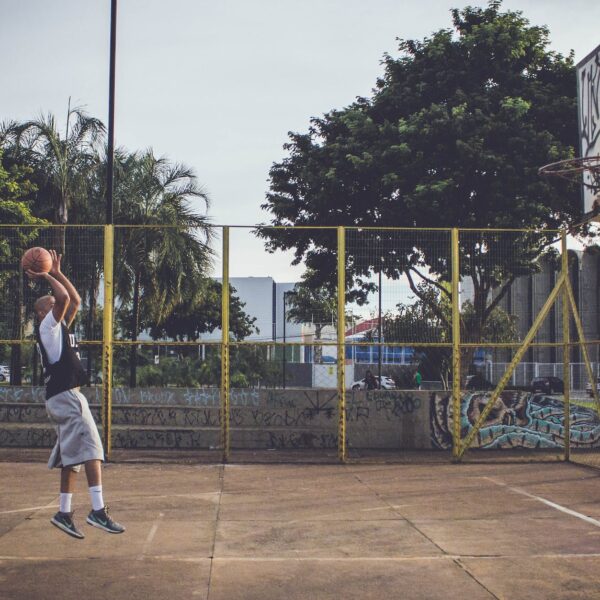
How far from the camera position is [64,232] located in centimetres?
1284

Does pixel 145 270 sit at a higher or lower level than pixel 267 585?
higher

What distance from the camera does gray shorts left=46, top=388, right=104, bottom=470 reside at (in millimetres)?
6117

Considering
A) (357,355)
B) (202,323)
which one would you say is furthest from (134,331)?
(202,323)

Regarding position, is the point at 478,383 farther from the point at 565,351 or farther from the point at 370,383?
the point at 565,351

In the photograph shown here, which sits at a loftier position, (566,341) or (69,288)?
(69,288)

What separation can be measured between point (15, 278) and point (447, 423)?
7.67 metres

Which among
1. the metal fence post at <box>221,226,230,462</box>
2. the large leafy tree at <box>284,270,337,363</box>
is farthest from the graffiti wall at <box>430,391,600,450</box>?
the metal fence post at <box>221,226,230,462</box>

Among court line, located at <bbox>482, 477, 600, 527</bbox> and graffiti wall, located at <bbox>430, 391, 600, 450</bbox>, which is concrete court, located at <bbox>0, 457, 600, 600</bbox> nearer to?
court line, located at <bbox>482, 477, 600, 527</bbox>

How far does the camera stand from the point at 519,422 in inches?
571

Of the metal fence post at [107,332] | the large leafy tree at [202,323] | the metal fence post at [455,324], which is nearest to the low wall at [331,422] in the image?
the metal fence post at [455,324]

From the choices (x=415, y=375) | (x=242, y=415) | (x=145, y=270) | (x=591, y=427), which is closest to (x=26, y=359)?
(x=145, y=270)

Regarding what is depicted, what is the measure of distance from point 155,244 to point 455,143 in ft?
24.4

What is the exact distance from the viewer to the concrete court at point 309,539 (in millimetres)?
5406

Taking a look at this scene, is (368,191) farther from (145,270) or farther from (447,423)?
(447,423)
